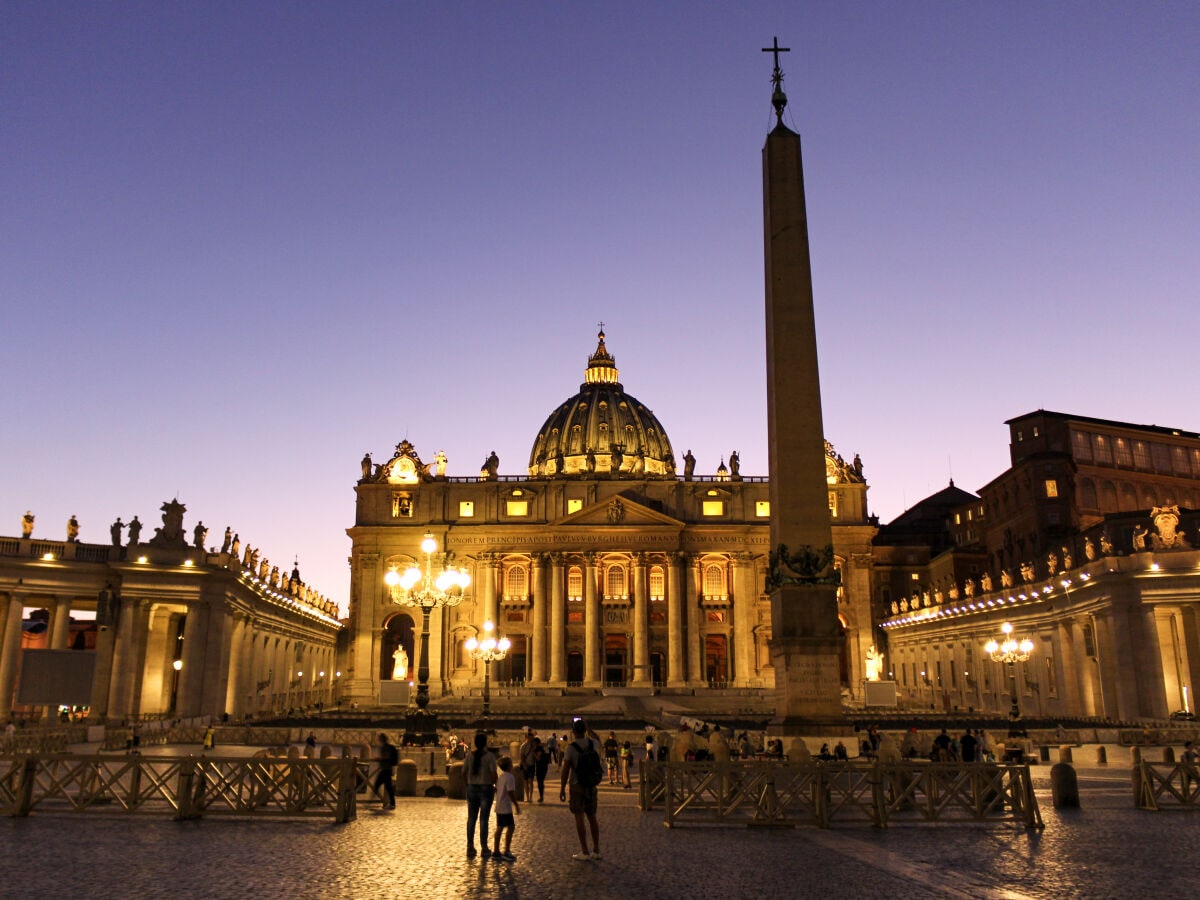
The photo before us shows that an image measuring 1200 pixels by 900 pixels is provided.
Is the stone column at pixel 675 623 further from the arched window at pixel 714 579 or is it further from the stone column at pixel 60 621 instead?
the stone column at pixel 60 621

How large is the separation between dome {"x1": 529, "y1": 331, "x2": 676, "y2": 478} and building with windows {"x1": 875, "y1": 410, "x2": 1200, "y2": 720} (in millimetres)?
24876

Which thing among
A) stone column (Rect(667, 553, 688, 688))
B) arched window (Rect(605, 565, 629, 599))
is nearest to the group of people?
stone column (Rect(667, 553, 688, 688))

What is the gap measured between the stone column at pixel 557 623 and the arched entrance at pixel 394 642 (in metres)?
10.9

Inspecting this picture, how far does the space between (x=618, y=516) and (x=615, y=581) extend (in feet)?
18.3

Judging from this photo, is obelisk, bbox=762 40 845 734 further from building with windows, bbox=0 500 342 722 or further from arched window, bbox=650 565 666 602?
arched window, bbox=650 565 666 602

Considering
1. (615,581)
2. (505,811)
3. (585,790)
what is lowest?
(505,811)

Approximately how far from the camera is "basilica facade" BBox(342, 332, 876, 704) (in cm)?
7956

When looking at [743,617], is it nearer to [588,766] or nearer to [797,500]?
[797,500]

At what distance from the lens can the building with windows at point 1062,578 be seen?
4250 cm

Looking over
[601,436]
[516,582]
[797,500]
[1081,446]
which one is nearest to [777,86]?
[797,500]

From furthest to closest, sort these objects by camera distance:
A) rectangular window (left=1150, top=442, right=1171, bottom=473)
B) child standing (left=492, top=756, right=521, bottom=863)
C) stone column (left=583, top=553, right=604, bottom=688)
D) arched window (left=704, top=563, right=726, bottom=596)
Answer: arched window (left=704, top=563, right=726, bottom=596) < stone column (left=583, top=553, right=604, bottom=688) < rectangular window (left=1150, top=442, right=1171, bottom=473) < child standing (left=492, top=756, right=521, bottom=863)

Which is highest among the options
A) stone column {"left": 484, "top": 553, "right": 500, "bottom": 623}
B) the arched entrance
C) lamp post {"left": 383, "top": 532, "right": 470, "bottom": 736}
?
stone column {"left": 484, "top": 553, "right": 500, "bottom": 623}

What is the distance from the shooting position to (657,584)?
82500 millimetres

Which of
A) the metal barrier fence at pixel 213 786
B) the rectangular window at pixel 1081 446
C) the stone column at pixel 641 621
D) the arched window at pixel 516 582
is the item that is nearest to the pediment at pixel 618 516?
the stone column at pixel 641 621
